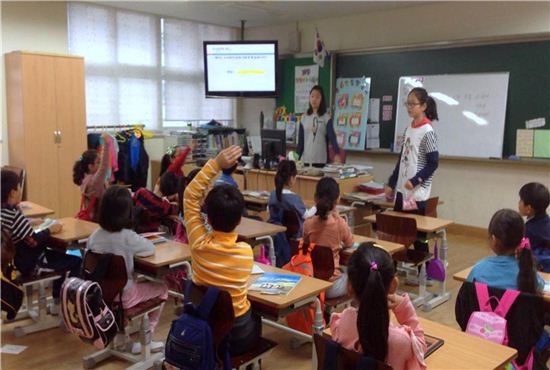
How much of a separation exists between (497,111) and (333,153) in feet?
6.40

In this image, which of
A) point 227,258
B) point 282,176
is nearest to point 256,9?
point 282,176

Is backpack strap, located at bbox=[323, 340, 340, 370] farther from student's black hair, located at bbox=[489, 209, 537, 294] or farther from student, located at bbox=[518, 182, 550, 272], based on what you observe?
student, located at bbox=[518, 182, 550, 272]

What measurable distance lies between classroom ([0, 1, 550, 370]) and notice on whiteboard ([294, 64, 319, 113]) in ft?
0.09

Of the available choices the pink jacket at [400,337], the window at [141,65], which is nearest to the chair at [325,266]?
the pink jacket at [400,337]

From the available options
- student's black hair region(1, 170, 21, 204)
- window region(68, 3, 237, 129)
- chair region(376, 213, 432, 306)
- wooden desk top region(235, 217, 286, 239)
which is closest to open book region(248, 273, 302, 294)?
wooden desk top region(235, 217, 286, 239)

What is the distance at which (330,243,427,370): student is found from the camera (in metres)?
1.58

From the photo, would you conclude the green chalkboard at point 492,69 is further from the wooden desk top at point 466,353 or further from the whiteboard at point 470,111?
the wooden desk top at point 466,353

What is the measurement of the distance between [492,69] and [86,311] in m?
5.27

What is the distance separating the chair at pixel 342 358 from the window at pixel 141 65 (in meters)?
6.03

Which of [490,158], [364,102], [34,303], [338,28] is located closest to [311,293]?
[34,303]

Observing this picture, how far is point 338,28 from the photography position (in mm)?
7492

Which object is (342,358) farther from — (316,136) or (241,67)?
(241,67)

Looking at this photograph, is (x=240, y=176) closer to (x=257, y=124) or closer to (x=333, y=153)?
(x=333, y=153)

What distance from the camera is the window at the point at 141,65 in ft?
22.7
